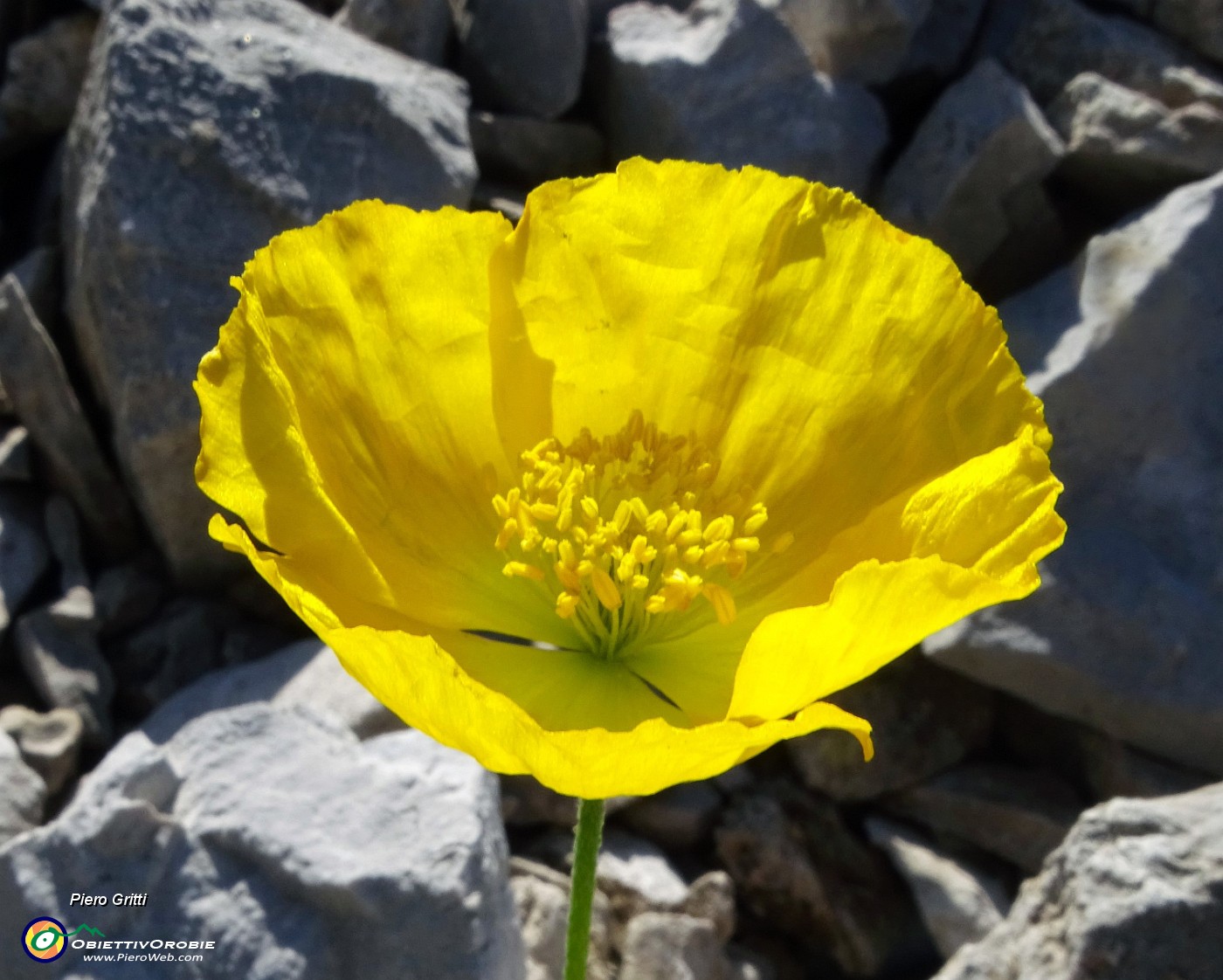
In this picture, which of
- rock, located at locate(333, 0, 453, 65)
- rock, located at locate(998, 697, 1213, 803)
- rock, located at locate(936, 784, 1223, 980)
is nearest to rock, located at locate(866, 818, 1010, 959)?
rock, located at locate(998, 697, 1213, 803)

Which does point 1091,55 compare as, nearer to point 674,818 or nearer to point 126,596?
point 674,818

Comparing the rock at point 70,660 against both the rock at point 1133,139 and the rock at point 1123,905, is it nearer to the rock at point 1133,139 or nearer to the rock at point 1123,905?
the rock at point 1123,905

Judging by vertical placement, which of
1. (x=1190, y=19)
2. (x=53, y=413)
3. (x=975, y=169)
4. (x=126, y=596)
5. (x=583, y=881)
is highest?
(x=1190, y=19)

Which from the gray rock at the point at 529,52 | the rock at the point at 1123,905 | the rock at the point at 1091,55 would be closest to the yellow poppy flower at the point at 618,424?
the rock at the point at 1123,905

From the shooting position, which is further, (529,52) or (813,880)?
(529,52)

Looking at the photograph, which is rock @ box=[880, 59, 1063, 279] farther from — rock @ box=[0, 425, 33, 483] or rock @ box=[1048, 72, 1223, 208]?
rock @ box=[0, 425, 33, 483]

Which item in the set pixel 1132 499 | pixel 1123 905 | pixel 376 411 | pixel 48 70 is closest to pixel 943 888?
pixel 1123 905
